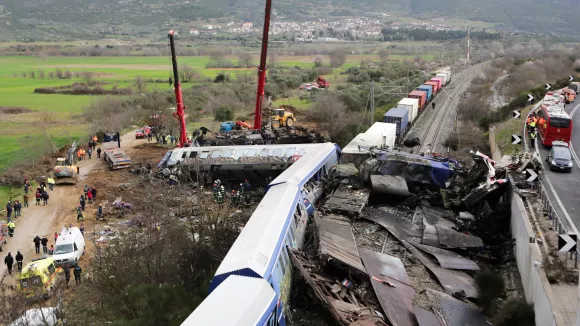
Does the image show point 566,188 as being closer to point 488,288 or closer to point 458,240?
point 458,240

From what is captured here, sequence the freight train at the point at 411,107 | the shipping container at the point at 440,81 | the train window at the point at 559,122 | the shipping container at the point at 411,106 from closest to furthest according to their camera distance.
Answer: the train window at the point at 559,122 → the freight train at the point at 411,107 → the shipping container at the point at 411,106 → the shipping container at the point at 440,81

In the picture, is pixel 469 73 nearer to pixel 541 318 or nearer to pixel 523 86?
pixel 523 86

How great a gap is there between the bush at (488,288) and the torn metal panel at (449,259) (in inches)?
78.0

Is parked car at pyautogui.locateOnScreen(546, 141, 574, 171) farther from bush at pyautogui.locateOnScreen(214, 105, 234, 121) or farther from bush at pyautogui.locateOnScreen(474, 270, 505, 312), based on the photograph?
bush at pyautogui.locateOnScreen(214, 105, 234, 121)

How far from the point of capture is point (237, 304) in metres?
10.1

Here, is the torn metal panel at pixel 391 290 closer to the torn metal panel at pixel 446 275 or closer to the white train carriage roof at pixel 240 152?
the torn metal panel at pixel 446 275

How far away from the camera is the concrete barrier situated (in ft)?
40.2

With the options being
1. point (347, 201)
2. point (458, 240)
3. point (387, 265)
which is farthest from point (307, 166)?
point (387, 265)

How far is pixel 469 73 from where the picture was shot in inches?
3455

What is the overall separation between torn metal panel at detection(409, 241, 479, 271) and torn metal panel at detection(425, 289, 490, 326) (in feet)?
7.74

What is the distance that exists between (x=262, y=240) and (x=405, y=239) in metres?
7.38

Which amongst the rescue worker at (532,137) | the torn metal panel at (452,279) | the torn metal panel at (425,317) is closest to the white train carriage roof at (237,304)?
the torn metal panel at (425,317)

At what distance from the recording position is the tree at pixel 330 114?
148ft

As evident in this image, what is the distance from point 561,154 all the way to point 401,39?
541ft
